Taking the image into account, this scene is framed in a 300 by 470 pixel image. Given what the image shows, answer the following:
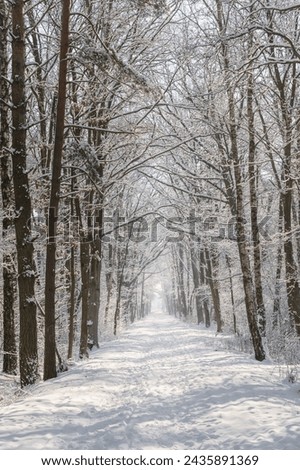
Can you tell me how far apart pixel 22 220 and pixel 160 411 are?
4631mm

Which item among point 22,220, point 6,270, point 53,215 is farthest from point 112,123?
point 22,220

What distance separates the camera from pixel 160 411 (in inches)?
264

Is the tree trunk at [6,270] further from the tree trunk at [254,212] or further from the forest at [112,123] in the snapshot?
the tree trunk at [254,212]

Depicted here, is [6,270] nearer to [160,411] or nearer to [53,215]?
[53,215]

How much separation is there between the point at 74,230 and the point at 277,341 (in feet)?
26.0

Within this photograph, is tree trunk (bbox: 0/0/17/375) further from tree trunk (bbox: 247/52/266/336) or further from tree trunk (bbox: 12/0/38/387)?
tree trunk (bbox: 247/52/266/336)

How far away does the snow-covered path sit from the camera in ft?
16.8

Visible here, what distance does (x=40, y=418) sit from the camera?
5.96 metres

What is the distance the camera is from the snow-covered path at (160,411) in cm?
511

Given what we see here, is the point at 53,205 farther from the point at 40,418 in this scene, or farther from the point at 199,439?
the point at 199,439

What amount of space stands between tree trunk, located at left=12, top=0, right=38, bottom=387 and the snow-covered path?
2.64 feet

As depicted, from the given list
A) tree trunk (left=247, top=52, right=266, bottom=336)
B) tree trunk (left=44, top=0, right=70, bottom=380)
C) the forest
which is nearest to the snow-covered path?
tree trunk (left=44, top=0, right=70, bottom=380)

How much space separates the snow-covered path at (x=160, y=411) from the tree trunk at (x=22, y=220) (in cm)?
80
